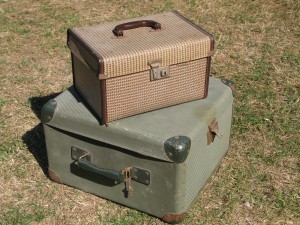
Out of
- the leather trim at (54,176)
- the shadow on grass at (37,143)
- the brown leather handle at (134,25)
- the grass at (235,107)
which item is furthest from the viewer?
the shadow on grass at (37,143)

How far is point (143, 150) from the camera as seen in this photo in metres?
3.05

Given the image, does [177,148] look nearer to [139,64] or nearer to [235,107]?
[139,64]

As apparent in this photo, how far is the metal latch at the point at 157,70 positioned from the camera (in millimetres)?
3082

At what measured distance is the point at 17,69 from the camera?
520cm

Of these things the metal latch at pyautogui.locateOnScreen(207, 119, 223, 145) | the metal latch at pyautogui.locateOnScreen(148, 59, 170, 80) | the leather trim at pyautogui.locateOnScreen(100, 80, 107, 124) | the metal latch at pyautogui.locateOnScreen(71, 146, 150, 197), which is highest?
the metal latch at pyautogui.locateOnScreen(148, 59, 170, 80)

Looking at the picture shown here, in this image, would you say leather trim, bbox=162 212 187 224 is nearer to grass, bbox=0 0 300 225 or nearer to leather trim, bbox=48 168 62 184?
grass, bbox=0 0 300 225

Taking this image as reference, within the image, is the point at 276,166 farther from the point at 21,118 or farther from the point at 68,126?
the point at 21,118

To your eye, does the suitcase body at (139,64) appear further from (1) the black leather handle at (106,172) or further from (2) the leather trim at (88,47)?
(1) the black leather handle at (106,172)

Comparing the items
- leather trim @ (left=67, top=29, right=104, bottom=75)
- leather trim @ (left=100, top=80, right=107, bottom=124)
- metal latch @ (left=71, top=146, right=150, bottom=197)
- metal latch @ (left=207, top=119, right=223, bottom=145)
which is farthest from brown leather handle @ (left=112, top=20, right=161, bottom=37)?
metal latch @ (left=71, top=146, right=150, bottom=197)

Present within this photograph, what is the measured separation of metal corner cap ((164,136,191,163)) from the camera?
296cm

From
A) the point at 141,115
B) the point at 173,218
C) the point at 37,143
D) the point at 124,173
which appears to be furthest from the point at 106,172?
the point at 37,143

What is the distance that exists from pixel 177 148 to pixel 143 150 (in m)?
0.21

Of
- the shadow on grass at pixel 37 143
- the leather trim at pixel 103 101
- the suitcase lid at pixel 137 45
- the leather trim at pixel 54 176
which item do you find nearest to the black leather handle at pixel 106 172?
the leather trim at pixel 103 101

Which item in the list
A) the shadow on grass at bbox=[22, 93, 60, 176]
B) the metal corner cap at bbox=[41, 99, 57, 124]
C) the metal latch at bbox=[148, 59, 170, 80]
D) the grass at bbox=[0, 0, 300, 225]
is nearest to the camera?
the metal latch at bbox=[148, 59, 170, 80]
